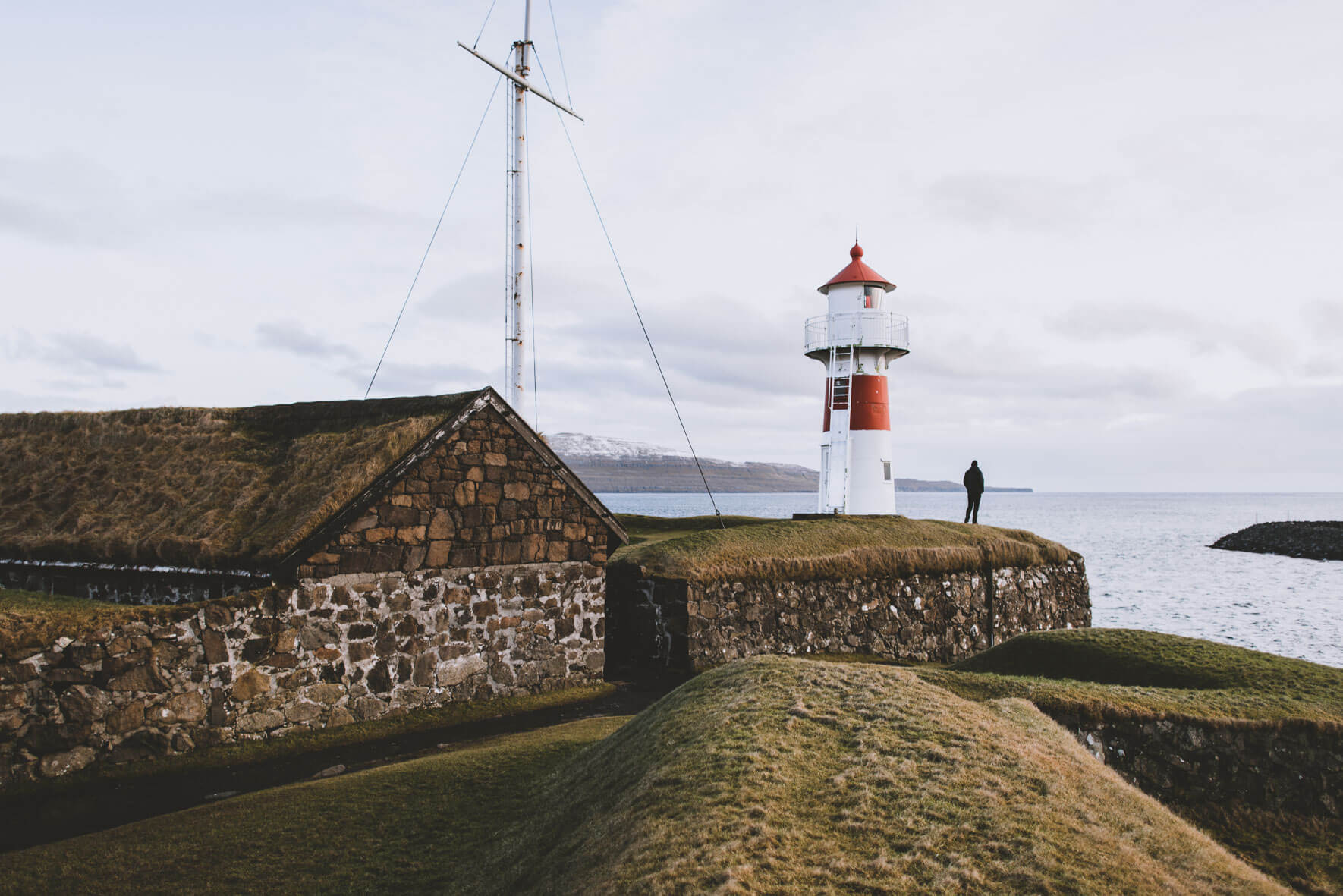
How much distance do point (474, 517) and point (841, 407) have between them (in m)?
19.1

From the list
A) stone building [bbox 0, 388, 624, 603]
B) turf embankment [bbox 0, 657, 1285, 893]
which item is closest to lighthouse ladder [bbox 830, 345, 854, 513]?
stone building [bbox 0, 388, 624, 603]

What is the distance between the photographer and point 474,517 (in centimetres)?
1291

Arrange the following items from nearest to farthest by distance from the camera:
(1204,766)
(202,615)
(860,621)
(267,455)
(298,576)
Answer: (1204,766), (202,615), (298,576), (267,455), (860,621)

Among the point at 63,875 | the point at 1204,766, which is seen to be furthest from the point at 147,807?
the point at 1204,766

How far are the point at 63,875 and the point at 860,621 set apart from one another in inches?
616

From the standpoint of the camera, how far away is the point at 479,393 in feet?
42.8

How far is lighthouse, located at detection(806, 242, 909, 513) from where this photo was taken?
29.0m

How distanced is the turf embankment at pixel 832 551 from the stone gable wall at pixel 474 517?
3780mm

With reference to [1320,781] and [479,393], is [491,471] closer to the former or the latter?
[479,393]

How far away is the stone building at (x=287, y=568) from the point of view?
9602mm

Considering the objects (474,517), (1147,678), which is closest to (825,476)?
(474,517)

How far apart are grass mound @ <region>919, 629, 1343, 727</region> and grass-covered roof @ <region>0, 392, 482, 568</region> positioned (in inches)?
339

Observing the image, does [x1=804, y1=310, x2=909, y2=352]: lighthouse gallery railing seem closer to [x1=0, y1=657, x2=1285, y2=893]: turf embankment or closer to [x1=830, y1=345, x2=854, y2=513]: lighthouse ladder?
[x1=830, y1=345, x2=854, y2=513]: lighthouse ladder

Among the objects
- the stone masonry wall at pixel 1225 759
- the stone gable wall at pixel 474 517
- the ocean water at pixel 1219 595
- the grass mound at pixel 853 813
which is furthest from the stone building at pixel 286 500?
the ocean water at pixel 1219 595
